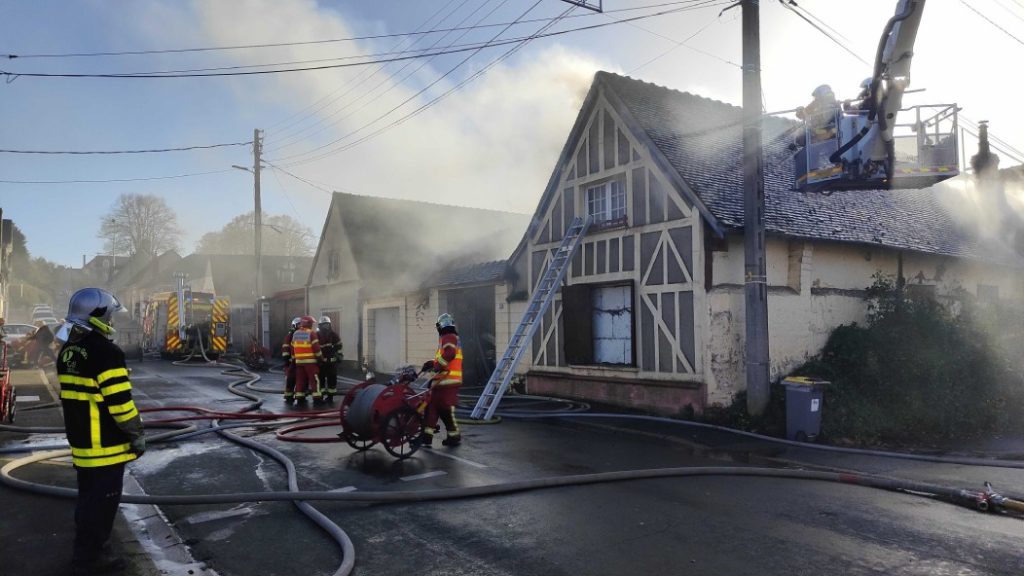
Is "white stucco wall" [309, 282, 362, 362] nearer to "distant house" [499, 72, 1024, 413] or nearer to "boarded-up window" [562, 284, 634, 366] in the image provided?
"distant house" [499, 72, 1024, 413]

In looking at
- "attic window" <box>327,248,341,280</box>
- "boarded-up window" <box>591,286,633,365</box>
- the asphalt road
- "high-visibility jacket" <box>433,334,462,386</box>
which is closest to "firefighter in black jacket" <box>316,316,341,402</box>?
the asphalt road

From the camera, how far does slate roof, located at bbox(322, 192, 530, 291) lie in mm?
22172

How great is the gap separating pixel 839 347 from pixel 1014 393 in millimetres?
3148

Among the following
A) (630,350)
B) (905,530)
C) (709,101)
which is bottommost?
(905,530)

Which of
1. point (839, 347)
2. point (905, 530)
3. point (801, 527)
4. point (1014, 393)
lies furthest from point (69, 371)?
point (1014, 393)

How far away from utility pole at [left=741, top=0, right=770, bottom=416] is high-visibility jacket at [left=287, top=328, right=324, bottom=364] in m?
8.05

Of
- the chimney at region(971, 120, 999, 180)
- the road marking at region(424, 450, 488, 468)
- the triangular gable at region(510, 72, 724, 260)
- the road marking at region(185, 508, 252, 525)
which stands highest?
the chimney at region(971, 120, 999, 180)

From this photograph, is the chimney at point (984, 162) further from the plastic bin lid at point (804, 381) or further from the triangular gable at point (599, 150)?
the plastic bin lid at point (804, 381)

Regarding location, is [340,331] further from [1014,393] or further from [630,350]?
[1014,393]

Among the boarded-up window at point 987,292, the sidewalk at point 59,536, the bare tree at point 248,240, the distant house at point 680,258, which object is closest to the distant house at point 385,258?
the distant house at point 680,258

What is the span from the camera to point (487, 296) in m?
18.4

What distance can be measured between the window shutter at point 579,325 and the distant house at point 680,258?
30 millimetres

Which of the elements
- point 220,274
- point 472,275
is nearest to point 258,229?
point 472,275

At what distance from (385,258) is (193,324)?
8.72 meters
